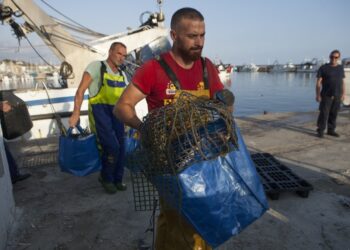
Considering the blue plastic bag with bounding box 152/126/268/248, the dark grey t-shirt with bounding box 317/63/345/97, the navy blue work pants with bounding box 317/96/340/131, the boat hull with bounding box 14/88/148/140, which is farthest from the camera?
the boat hull with bounding box 14/88/148/140

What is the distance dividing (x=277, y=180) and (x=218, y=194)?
2802 millimetres

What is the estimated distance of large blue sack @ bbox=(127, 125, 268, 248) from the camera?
57.7 inches

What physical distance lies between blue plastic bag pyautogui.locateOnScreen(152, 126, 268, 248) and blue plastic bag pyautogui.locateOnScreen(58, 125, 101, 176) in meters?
2.56

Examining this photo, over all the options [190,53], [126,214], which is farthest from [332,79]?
[190,53]

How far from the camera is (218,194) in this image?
150 centimetres

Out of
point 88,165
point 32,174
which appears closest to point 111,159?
point 88,165

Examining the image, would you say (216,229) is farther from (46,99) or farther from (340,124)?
(340,124)

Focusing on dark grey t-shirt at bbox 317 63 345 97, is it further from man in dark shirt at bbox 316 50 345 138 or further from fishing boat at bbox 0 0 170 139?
fishing boat at bbox 0 0 170 139

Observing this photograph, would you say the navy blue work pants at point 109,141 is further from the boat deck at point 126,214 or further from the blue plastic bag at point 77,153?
the boat deck at point 126,214

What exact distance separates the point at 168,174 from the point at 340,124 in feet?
26.8

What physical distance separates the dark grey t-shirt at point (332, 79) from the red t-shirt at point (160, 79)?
5.69 m

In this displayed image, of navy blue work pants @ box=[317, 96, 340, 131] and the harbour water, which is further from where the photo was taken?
the harbour water

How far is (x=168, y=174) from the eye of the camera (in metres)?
1.54

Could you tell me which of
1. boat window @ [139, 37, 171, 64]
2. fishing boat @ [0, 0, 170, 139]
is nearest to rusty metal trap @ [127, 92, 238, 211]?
fishing boat @ [0, 0, 170, 139]
